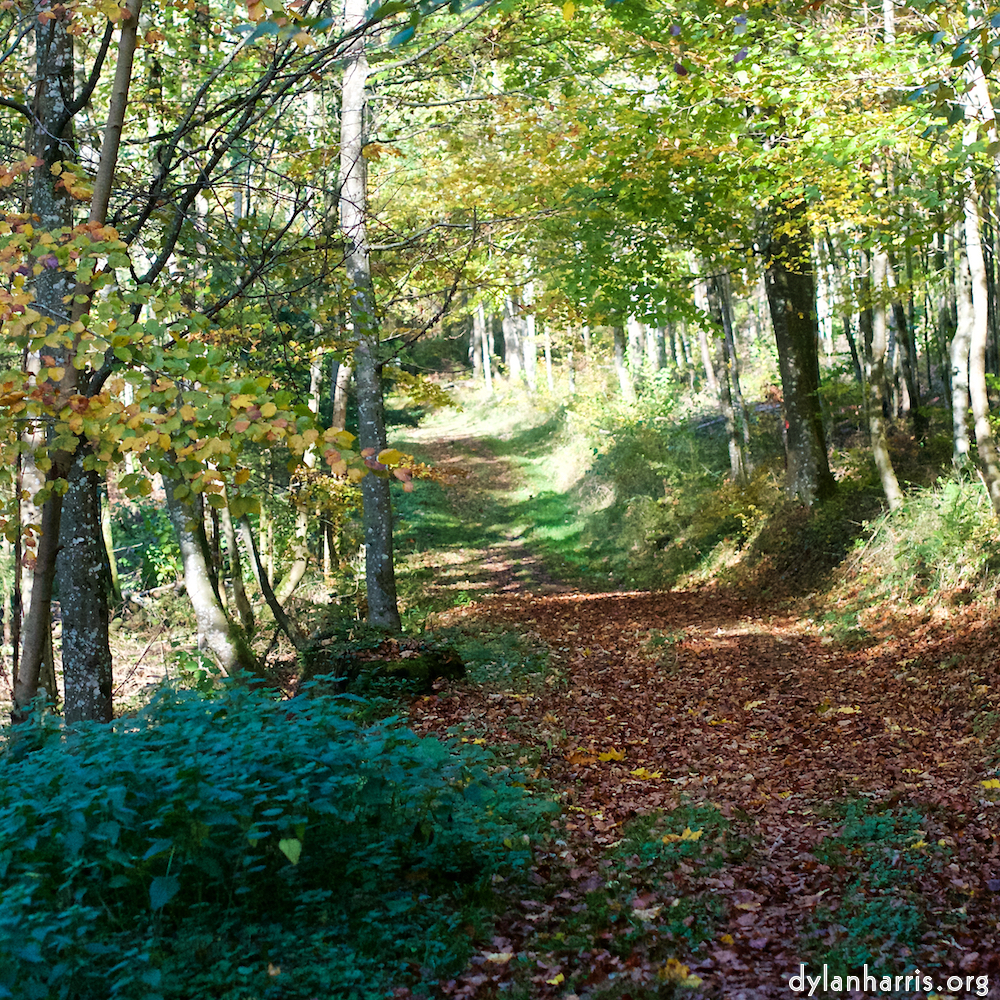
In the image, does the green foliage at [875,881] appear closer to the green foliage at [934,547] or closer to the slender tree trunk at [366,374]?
the green foliage at [934,547]

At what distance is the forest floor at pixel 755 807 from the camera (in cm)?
379

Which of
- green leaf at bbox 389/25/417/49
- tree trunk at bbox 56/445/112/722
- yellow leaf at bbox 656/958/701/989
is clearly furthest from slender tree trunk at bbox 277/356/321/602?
yellow leaf at bbox 656/958/701/989

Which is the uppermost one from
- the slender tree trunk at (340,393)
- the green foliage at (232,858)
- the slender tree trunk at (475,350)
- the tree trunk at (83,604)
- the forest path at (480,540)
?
the slender tree trunk at (475,350)

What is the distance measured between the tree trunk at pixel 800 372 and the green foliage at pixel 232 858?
10608mm

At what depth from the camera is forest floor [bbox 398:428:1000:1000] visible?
12.4 ft

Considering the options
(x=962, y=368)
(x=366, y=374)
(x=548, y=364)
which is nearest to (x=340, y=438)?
(x=366, y=374)

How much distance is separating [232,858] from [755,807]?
10.7ft

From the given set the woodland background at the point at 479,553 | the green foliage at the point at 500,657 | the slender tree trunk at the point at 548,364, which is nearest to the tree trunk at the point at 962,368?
the woodland background at the point at 479,553

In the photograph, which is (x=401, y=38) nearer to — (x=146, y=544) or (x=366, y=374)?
(x=366, y=374)

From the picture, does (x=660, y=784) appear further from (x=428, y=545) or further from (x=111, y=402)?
(x=428, y=545)

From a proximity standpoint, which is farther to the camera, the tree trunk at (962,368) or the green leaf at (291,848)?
the tree trunk at (962,368)

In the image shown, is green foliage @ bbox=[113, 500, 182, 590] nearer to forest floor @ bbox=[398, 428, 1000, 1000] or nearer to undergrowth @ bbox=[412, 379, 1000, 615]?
forest floor @ bbox=[398, 428, 1000, 1000]

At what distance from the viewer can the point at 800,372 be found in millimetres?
13875

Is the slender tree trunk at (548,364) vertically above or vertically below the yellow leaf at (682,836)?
above
